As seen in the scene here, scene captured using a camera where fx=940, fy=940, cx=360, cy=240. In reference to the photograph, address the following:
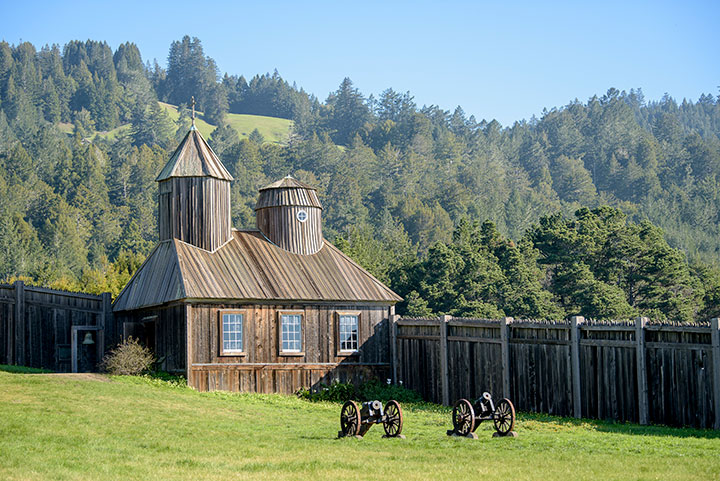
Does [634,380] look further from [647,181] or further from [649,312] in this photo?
[647,181]

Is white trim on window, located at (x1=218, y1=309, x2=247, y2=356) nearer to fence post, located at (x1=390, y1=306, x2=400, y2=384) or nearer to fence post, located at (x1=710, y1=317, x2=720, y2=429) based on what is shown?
fence post, located at (x1=390, y1=306, x2=400, y2=384)

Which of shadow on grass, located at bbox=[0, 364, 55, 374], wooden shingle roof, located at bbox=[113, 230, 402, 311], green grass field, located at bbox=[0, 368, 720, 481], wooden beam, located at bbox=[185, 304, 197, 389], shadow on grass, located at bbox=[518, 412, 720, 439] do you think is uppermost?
wooden shingle roof, located at bbox=[113, 230, 402, 311]

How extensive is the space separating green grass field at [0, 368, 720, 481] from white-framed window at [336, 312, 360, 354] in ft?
24.0

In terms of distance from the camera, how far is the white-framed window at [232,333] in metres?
28.3

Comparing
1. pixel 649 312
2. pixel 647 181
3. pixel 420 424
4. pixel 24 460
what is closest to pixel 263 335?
pixel 420 424

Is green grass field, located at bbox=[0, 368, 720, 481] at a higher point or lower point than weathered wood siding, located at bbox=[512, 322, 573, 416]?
lower

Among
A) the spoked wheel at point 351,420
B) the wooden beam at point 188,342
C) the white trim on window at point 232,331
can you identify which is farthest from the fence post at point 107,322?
the spoked wheel at point 351,420

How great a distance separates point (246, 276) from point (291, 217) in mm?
3611

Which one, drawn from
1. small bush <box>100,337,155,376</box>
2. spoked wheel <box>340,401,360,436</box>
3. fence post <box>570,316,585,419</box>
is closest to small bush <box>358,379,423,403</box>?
small bush <box>100,337,155,376</box>

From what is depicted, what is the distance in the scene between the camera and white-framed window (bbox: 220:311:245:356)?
2830 centimetres

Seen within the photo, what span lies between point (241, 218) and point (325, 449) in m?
89.0

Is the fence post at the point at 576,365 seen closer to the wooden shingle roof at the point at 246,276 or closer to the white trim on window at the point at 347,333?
the wooden shingle roof at the point at 246,276

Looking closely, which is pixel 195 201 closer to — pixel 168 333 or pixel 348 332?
pixel 168 333

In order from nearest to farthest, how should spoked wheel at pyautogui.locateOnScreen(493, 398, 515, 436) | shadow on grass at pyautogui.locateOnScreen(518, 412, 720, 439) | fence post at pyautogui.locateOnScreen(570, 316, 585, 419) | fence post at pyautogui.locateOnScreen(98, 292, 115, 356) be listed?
1. spoked wheel at pyautogui.locateOnScreen(493, 398, 515, 436)
2. shadow on grass at pyautogui.locateOnScreen(518, 412, 720, 439)
3. fence post at pyautogui.locateOnScreen(570, 316, 585, 419)
4. fence post at pyautogui.locateOnScreen(98, 292, 115, 356)
